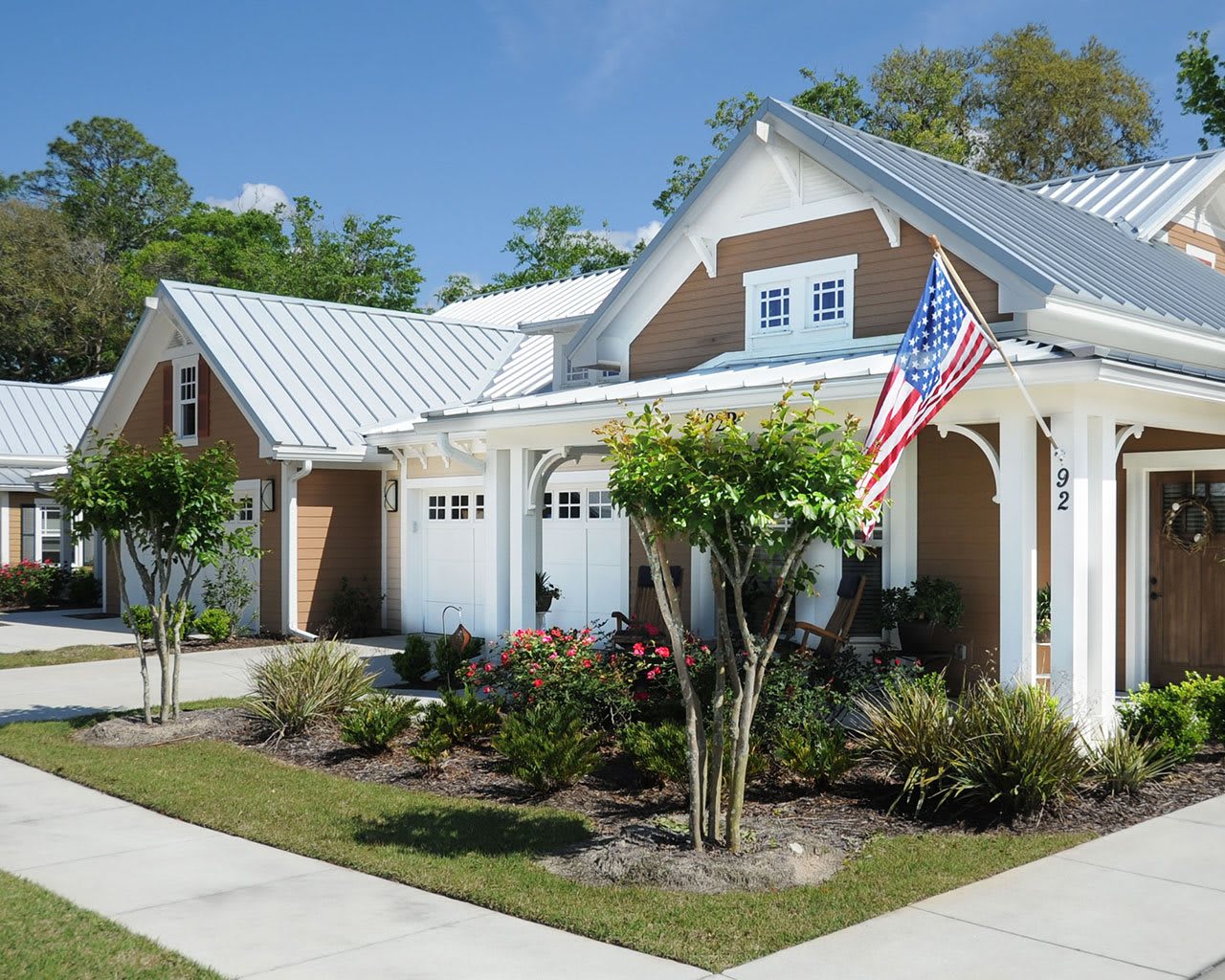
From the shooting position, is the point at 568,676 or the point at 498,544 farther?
the point at 498,544

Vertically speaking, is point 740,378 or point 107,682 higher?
point 740,378

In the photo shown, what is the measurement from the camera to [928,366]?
26.2 ft

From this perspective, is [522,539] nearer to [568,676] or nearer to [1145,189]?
[568,676]

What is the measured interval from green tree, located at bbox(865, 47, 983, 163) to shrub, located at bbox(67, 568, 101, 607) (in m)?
22.7

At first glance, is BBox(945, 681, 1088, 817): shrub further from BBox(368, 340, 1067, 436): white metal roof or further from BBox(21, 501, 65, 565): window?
BBox(21, 501, 65, 565): window

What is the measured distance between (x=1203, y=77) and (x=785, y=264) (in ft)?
40.9

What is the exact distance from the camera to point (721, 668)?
21.6 ft

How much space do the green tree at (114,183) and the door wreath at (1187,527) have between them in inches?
1975

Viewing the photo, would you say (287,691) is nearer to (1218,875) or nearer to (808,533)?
(808,533)

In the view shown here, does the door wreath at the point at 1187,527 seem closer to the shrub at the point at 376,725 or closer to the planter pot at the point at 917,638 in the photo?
the planter pot at the point at 917,638

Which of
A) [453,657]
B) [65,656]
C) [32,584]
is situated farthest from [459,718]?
[32,584]

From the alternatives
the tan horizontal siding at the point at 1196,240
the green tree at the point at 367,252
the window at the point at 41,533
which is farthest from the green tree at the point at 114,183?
the tan horizontal siding at the point at 1196,240

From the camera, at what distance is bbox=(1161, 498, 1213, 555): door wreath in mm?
11695

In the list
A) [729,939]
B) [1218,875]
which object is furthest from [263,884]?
[1218,875]
